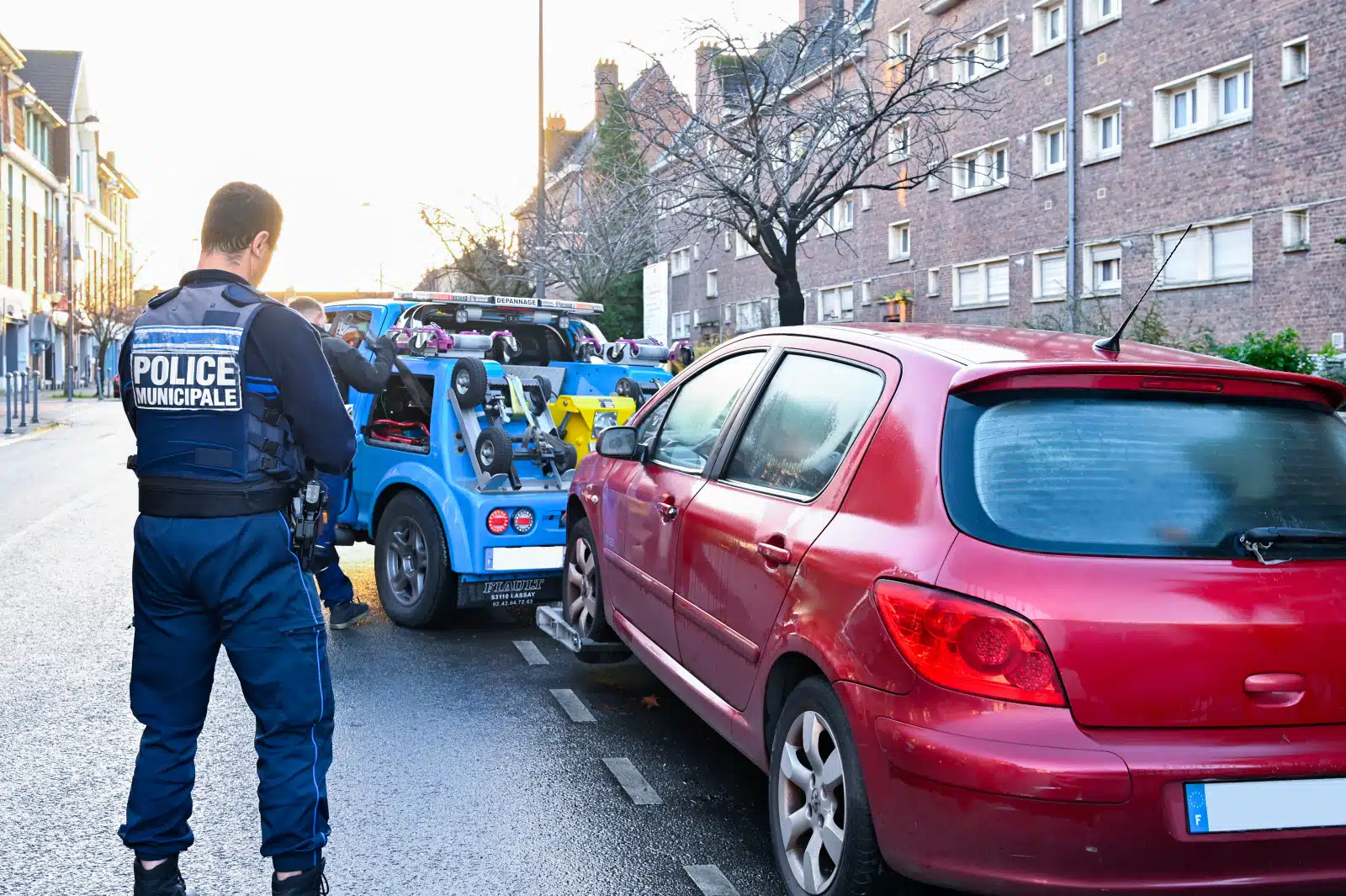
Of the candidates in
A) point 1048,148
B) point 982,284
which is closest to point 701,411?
point 1048,148

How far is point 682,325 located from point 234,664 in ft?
154

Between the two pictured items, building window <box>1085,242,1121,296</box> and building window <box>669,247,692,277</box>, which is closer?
building window <box>1085,242,1121,296</box>

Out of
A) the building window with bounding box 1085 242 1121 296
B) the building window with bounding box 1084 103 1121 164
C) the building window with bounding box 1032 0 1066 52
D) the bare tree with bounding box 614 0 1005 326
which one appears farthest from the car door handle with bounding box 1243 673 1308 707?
the building window with bounding box 1032 0 1066 52

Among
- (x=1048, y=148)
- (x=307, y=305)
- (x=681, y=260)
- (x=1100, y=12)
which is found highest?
(x=1100, y=12)

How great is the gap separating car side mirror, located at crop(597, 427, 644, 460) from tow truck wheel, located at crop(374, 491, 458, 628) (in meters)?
1.88

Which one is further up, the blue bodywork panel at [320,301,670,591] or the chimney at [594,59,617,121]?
the chimney at [594,59,617,121]

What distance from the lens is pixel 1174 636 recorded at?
9.33 ft

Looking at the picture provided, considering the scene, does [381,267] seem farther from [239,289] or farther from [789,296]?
[239,289]

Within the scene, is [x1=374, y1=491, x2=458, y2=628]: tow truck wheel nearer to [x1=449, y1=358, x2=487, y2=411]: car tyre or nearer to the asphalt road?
the asphalt road

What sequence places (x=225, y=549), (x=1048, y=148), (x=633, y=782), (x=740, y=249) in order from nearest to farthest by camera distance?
1. (x=225, y=549)
2. (x=633, y=782)
3. (x=1048, y=148)
4. (x=740, y=249)

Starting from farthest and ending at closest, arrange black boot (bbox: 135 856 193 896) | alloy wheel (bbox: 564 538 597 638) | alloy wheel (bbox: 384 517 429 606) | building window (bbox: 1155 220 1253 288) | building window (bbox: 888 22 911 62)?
1. building window (bbox: 888 22 911 62)
2. building window (bbox: 1155 220 1253 288)
3. alloy wheel (bbox: 384 517 429 606)
4. alloy wheel (bbox: 564 538 597 638)
5. black boot (bbox: 135 856 193 896)

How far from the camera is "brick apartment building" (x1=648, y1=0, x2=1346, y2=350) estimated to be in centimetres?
2023

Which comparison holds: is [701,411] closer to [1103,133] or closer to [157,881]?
[157,881]

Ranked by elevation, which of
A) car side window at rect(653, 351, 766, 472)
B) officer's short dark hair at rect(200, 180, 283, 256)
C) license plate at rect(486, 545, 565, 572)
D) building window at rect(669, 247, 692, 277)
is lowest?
license plate at rect(486, 545, 565, 572)
